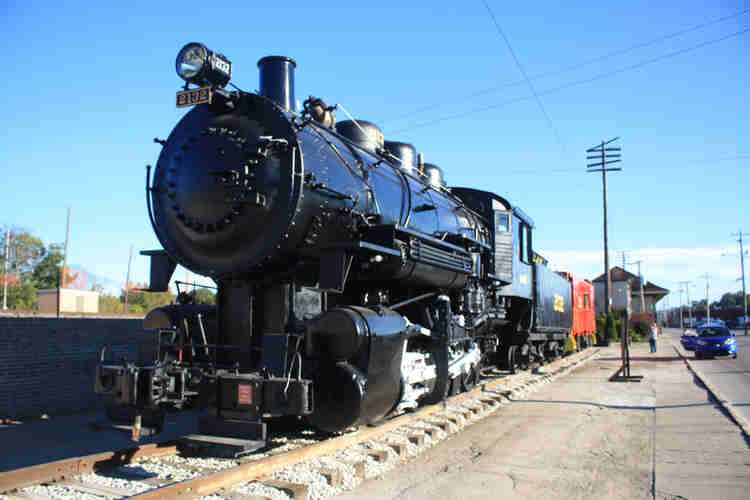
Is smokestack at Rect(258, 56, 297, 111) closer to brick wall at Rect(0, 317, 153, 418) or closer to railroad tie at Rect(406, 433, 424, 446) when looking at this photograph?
brick wall at Rect(0, 317, 153, 418)

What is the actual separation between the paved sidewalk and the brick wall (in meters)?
4.36

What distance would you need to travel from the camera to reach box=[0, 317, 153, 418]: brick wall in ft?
26.2

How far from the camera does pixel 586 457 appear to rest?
19.5ft

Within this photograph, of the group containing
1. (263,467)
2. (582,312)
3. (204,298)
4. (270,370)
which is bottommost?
(263,467)

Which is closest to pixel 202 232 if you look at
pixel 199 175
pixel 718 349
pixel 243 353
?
→ pixel 199 175

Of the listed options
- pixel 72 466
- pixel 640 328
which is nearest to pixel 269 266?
pixel 72 466

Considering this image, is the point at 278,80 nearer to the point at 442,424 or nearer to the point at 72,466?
the point at 72,466

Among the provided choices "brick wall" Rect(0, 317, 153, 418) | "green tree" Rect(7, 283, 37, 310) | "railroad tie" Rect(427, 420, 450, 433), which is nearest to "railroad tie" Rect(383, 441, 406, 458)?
"railroad tie" Rect(427, 420, 450, 433)

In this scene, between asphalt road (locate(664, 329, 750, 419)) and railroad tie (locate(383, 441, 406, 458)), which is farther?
asphalt road (locate(664, 329, 750, 419))

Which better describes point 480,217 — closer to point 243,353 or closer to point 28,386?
point 243,353

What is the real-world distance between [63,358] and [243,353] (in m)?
4.58

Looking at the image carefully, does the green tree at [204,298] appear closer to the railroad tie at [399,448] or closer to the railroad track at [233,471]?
the railroad track at [233,471]

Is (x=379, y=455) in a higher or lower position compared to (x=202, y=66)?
lower

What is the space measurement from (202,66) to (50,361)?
217 inches
